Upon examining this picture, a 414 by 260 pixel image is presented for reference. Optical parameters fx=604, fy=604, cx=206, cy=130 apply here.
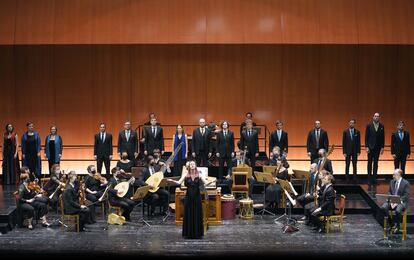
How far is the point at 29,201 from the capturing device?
1016 cm

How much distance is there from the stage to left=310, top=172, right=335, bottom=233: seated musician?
297 millimetres

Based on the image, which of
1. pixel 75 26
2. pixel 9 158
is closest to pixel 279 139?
pixel 9 158

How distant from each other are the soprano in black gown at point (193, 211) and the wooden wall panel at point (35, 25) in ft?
24.3

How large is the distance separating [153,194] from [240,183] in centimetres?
163

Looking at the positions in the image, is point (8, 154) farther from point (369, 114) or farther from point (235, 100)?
point (369, 114)

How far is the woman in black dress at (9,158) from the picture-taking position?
13.2 metres

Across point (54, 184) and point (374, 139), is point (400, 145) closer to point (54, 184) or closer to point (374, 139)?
point (374, 139)

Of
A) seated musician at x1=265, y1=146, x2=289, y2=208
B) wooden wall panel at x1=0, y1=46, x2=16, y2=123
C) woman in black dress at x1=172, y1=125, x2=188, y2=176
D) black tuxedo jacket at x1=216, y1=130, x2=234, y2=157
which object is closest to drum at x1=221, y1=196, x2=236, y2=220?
seated musician at x1=265, y1=146, x2=289, y2=208

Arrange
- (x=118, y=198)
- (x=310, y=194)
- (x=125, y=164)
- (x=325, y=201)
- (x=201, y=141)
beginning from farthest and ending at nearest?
(x=201, y=141), (x=125, y=164), (x=310, y=194), (x=118, y=198), (x=325, y=201)

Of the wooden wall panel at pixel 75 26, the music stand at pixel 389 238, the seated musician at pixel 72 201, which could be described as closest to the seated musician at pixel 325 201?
the music stand at pixel 389 238

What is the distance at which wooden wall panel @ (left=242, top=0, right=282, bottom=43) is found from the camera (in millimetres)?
15117

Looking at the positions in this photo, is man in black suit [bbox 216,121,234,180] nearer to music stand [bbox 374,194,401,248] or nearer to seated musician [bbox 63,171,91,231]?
seated musician [bbox 63,171,91,231]

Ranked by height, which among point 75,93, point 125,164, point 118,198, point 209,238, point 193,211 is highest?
point 75,93

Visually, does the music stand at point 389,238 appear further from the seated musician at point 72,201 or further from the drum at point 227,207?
the seated musician at point 72,201
